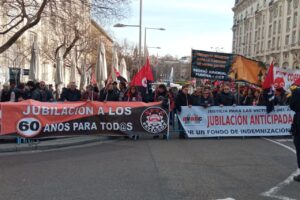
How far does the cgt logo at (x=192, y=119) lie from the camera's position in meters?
12.5

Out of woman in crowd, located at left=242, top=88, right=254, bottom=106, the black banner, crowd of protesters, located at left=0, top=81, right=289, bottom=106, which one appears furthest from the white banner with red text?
the black banner

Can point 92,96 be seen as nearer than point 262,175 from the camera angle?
No

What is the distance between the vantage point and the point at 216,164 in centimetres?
845

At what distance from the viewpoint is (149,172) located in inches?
299

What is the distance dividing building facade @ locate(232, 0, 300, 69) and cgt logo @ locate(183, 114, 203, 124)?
72556mm

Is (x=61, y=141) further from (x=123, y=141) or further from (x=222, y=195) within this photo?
(x=222, y=195)

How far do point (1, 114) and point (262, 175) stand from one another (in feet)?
23.0

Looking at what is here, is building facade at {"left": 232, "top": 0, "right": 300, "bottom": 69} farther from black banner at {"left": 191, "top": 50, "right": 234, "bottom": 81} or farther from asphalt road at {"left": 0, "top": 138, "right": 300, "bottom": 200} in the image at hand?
asphalt road at {"left": 0, "top": 138, "right": 300, "bottom": 200}

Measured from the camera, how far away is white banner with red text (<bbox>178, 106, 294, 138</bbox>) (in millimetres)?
12555

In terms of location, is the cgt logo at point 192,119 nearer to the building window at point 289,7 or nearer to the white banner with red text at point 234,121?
the white banner with red text at point 234,121

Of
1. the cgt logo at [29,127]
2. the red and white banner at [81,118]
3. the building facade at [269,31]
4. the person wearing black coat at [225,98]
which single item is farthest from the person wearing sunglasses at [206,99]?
the building facade at [269,31]

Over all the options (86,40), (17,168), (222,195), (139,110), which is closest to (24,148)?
(17,168)

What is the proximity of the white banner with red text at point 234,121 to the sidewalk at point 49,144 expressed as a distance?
2875 millimetres

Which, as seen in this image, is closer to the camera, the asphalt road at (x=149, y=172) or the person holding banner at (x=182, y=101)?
the asphalt road at (x=149, y=172)
